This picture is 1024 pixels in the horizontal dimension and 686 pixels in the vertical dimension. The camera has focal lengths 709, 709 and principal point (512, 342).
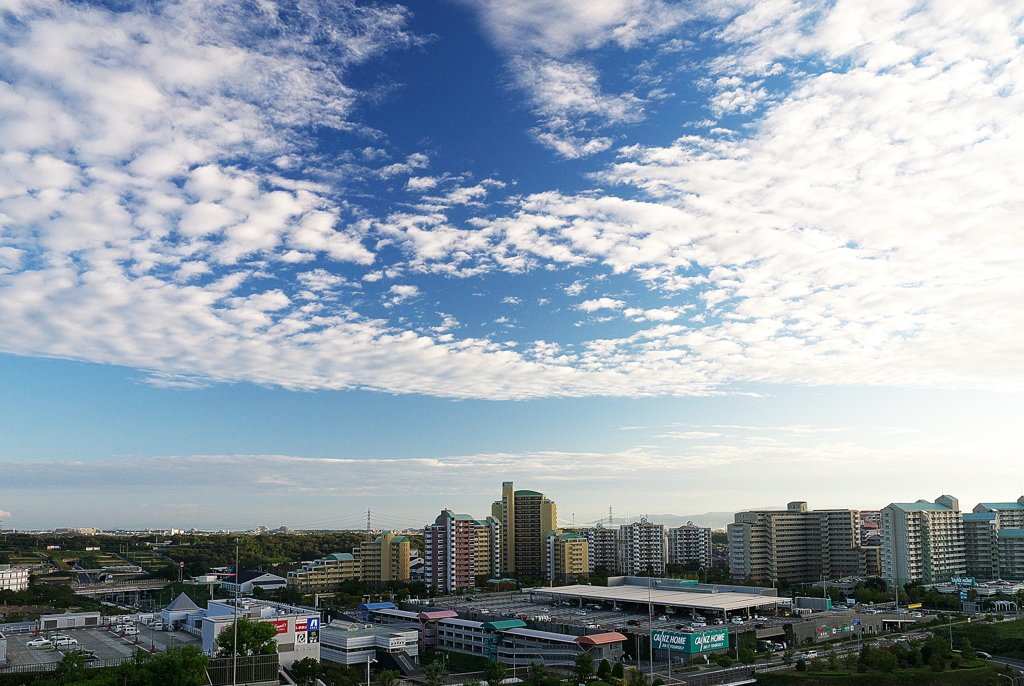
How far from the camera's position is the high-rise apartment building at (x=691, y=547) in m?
86.2

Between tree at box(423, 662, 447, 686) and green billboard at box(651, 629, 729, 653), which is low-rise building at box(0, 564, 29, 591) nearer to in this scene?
tree at box(423, 662, 447, 686)

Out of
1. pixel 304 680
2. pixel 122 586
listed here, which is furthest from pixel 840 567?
pixel 122 586

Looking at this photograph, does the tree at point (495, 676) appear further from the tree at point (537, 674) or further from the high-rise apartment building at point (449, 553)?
the high-rise apartment building at point (449, 553)

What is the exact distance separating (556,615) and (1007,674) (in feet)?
78.0

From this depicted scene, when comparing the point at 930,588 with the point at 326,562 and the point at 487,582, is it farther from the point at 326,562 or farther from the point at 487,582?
the point at 326,562

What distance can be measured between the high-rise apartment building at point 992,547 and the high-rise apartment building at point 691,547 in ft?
89.5

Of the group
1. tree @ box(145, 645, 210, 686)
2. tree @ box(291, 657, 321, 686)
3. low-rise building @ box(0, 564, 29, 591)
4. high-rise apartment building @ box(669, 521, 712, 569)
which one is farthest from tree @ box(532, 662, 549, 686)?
high-rise apartment building @ box(669, 521, 712, 569)

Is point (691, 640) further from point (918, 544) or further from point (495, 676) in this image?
point (918, 544)

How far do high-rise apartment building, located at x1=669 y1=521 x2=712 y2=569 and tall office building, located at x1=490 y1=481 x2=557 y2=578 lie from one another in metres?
19.6

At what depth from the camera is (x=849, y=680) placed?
106 feet

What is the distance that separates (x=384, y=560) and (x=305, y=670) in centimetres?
3506

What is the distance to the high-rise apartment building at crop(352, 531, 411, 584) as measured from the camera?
67125 millimetres

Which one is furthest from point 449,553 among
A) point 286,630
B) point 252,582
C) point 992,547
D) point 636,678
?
point 992,547

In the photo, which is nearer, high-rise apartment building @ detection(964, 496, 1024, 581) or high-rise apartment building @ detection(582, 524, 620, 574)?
high-rise apartment building @ detection(964, 496, 1024, 581)
